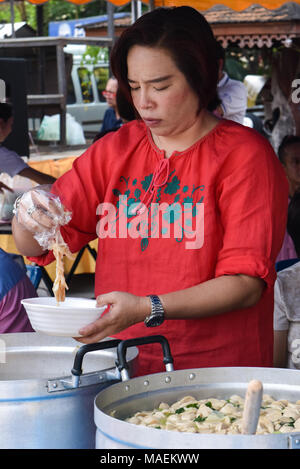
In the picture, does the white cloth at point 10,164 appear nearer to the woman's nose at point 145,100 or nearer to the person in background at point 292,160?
the person in background at point 292,160

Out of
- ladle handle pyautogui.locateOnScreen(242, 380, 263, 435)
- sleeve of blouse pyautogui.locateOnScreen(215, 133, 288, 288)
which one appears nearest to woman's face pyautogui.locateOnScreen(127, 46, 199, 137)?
sleeve of blouse pyautogui.locateOnScreen(215, 133, 288, 288)

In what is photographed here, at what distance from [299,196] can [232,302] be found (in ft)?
4.68

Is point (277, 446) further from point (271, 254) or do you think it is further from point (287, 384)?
point (271, 254)

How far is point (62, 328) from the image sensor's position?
1400 mm

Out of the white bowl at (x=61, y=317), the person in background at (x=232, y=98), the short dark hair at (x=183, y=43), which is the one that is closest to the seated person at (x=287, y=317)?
the short dark hair at (x=183, y=43)

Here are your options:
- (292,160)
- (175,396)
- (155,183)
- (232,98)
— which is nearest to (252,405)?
(175,396)

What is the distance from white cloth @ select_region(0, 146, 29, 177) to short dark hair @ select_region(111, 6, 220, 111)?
2.99 m

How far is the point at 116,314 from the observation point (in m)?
1.47

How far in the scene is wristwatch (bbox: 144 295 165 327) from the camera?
154 centimetres

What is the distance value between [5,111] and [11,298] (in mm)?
2753

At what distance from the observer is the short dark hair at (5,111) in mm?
4863

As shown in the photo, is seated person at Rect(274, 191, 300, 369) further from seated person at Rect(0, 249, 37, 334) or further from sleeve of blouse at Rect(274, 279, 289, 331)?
seated person at Rect(0, 249, 37, 334)

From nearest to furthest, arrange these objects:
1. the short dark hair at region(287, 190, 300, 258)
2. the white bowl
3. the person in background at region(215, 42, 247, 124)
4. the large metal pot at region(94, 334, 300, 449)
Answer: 1. the large metal pot at region(94, 334, 300, 449)
2. the white bowl
3. the short dark hair at region(287, 190, 300, 258)
4. the person in background at region(215, 42, 247, 124)

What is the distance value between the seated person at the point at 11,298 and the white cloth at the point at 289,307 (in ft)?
2.93
